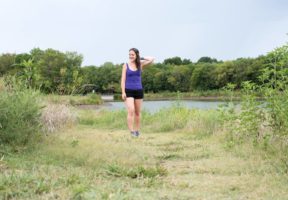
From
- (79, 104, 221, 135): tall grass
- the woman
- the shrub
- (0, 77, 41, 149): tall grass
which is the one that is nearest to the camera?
(0, 77, 41, 149): tall grass

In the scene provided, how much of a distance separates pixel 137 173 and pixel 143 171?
0.32 feet

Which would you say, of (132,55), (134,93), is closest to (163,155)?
(134,93)


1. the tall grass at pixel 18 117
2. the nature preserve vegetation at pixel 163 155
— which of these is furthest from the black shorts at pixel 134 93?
the tall grass at pixel 18 117

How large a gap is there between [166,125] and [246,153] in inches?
158

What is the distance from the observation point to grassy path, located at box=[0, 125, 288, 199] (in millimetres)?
3424

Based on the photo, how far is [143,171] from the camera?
14.3ft

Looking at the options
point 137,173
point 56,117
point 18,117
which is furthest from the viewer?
point 56,117

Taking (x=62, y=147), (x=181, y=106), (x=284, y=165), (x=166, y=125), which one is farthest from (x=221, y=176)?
(x=181, y=106)

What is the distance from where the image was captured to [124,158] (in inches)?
205

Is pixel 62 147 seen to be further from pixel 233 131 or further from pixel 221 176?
pixel 233 131

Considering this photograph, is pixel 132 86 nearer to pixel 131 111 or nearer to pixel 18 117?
pixel 131 111

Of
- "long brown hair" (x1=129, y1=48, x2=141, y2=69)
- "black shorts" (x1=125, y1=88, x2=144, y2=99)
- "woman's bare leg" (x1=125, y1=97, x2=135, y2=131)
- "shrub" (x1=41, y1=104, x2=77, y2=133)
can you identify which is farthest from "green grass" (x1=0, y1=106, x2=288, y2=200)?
"long brown hair" (x1=129, y1=48, x2=141, y2=69)

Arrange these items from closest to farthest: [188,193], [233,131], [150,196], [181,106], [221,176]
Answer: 1. [150,196]
2. [188,193]
3. [221,176]
4. [233,131]
5. [181,106]

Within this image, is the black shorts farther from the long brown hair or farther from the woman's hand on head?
the woman's hand on head
